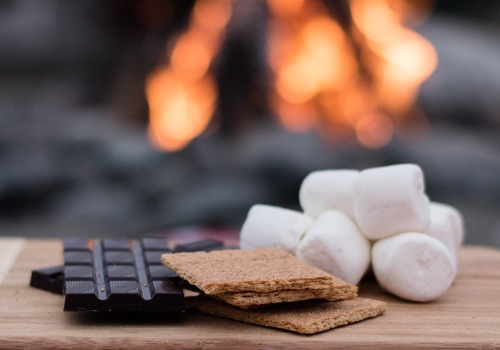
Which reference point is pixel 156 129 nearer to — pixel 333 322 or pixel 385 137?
pixel 385 137

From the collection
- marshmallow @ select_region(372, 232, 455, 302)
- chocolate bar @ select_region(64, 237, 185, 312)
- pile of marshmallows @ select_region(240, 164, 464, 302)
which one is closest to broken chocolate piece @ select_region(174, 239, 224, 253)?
chocolate bar @ select_region(64, 237, 185, 312)

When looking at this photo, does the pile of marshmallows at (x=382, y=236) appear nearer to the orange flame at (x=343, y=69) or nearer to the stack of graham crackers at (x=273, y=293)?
the stack of graham crackers at (x=273, y=293)

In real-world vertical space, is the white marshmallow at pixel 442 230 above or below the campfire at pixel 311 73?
below

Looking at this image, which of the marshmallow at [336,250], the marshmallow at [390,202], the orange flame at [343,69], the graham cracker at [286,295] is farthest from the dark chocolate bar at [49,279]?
the orange flame at [343,69]

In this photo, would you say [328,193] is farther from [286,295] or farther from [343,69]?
[343,69]

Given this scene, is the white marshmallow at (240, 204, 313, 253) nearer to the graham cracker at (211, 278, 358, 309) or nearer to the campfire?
the graham cracker at (211, 278, 358, 309)

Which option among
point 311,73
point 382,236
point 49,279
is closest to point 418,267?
point 382,236

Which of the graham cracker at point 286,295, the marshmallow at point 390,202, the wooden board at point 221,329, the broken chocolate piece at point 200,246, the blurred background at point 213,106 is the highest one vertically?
the blurred background at point 213,106
